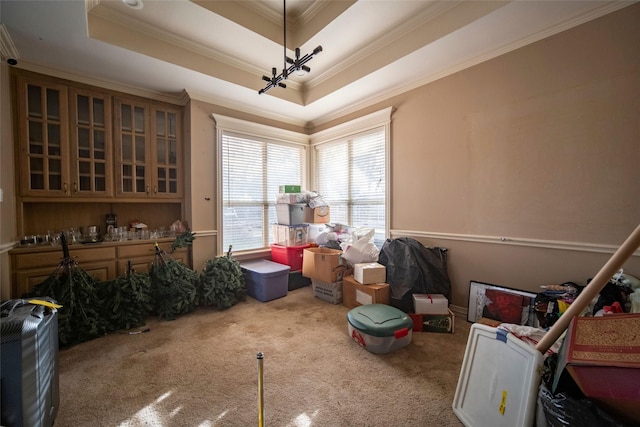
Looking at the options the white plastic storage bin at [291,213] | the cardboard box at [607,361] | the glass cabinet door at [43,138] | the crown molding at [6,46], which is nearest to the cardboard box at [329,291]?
the white plastic storage bin at [291,213]

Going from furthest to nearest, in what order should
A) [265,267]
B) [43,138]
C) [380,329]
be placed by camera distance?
[265,267] < [43,138] < [380,329]

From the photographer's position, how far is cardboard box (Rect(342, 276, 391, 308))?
8.63ft

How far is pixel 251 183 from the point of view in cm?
397

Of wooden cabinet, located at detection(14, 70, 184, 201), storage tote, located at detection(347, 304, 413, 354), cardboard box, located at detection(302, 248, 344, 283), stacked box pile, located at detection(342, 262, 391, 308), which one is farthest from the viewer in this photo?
cardboard box, located at detection(302, 248, 344, 283)

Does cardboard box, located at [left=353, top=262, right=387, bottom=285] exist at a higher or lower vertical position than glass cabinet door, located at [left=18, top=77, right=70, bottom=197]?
lower

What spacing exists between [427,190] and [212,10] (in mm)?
2898

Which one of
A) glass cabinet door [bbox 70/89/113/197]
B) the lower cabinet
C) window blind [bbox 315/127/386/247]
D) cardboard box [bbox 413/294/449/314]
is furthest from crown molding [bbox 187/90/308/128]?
cardboard box [bbox 413/294/449/314]

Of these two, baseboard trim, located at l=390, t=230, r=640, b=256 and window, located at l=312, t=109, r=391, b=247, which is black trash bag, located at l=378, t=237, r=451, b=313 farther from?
window, located at l=312, t=109, r=391, b=247

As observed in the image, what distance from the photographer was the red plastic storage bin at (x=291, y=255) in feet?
12.1

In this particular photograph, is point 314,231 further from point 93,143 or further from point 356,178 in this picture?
point 93,143

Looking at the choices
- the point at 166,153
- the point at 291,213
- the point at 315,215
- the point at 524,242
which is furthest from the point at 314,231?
the point at 524,242

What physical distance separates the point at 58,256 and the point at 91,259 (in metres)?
0.25

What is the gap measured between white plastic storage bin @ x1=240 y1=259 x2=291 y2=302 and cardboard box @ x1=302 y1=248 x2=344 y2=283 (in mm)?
368

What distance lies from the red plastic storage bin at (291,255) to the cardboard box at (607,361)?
9.84 ft
